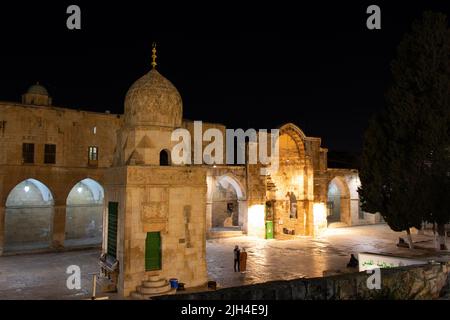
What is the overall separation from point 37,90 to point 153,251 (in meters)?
17.8

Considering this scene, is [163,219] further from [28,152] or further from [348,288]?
[28,152]

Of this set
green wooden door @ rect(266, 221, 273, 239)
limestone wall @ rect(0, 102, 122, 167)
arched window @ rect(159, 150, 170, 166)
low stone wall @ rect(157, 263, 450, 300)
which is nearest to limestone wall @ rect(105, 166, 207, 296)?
arched window @ rect(159, 150, 170, 166)

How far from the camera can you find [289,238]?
90.2 feet

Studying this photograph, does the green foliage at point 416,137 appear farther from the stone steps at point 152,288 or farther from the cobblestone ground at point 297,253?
the stone steps at point 152,288

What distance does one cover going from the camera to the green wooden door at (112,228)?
45.5 feet

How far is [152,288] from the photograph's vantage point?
40.4ft

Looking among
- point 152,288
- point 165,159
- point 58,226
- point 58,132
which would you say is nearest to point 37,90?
point 58,132

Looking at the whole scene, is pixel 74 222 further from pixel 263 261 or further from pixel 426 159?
pixel 426 159

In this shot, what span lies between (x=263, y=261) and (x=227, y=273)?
10.3ft

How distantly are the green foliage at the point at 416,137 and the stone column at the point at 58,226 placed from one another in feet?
59.1

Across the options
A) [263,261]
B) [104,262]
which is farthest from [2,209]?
[263,261]

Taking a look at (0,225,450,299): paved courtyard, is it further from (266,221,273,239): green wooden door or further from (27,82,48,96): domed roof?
(27,82,48,96): domed roof

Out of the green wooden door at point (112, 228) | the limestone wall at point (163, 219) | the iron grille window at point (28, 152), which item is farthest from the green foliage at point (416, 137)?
the iron grille window at point (28, 152)
